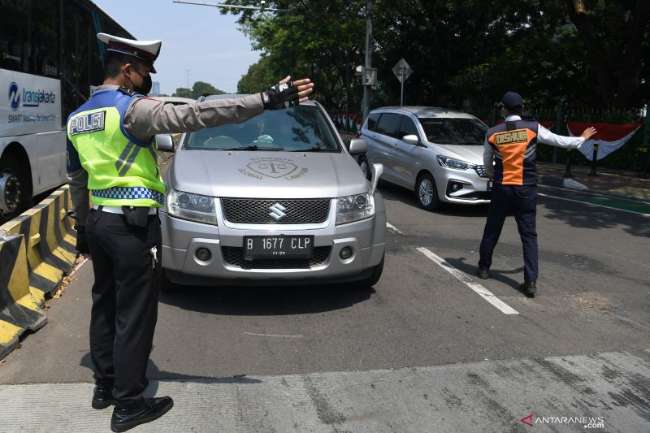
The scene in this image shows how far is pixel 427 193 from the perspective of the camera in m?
10.1

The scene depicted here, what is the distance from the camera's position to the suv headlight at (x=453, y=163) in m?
9.44

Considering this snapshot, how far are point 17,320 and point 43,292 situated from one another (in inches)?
29.9

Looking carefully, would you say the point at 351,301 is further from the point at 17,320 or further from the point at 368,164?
the point at 368,164

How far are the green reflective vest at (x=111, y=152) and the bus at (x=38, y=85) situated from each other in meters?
4.59

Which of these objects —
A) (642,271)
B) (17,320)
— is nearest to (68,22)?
(17,320)

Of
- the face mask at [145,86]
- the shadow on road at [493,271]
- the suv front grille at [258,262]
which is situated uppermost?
the face mask at [145,86]

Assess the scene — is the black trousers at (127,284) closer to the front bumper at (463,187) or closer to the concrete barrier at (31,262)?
the concrete barrier at (31,262)

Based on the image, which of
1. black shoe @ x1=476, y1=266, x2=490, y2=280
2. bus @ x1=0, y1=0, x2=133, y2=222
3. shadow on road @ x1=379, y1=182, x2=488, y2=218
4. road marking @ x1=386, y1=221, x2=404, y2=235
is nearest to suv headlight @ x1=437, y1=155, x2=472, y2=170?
shadow on road @ x1=379, y1=182, x2=488, y2=218

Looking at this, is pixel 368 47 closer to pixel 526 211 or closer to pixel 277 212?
pixel 526 211

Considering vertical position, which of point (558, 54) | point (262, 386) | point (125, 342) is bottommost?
point (262, 386)

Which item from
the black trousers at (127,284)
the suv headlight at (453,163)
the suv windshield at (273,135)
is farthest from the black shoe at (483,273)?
the black trousers at (127,284)

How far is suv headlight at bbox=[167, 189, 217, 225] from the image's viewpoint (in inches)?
181

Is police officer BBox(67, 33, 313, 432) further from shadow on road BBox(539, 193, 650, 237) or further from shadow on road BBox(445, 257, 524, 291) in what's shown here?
shadow on road BBox(539, 193, 650, 237)

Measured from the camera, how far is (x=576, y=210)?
34.2ft
